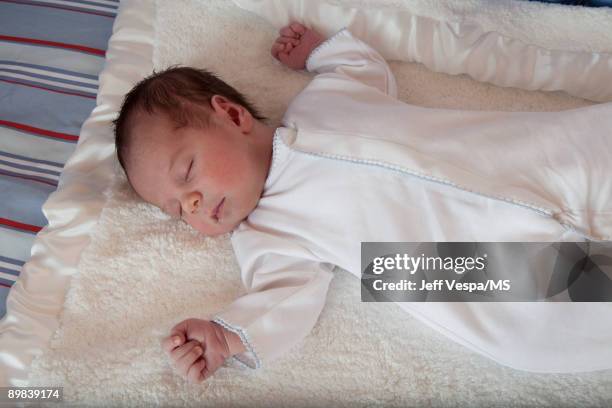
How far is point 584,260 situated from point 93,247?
1.01 meters

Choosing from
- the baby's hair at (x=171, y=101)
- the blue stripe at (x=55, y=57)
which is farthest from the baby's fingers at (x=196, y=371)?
the blue stripe at (x=55, y=57)

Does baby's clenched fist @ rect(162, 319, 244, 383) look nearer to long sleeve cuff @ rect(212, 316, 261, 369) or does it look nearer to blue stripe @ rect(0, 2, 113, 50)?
long sleeve cuff @ rect(212, 316, 261, 369)

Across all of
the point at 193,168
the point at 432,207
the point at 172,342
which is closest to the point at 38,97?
the point at 193,168

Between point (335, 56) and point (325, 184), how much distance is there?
403mm

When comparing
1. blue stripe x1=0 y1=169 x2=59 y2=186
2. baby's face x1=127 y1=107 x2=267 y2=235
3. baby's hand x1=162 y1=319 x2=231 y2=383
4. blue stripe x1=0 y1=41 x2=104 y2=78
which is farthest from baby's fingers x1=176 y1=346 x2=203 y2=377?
blue stripe x1=0 y1=41 x2=104 y2=78

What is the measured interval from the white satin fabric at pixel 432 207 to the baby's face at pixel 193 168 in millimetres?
79

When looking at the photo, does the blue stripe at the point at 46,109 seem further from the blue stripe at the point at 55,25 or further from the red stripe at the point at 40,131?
the blue stripe at the point at 55,25

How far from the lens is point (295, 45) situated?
146 centimetres

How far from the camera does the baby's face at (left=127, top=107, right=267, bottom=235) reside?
113 centimetres

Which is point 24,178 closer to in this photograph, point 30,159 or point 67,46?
point 30,159

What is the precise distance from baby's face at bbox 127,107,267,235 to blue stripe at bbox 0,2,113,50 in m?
0.54

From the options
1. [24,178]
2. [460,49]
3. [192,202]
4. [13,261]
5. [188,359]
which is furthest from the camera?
[460,49]

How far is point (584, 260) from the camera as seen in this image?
1062mm

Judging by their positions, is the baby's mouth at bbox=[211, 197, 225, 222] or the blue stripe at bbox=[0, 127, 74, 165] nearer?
the baby's mouth at bbox=[211, 197, 225, 222]
